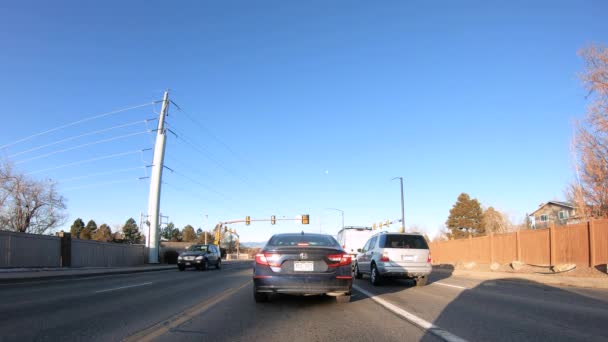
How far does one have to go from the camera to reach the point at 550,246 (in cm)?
1919

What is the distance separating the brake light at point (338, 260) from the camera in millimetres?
7830

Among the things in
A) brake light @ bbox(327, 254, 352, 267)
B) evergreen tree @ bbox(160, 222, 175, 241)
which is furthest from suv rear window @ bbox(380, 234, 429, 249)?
evergreen tree @ bbox(160, 222, 175, 241)

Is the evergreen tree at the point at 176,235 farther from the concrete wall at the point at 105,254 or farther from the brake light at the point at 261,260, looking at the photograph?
the brake light at the point at 261,260

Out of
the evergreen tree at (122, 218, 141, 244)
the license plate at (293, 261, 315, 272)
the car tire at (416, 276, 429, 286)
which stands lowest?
the evergreen tree at (122, 218, 141, 244)

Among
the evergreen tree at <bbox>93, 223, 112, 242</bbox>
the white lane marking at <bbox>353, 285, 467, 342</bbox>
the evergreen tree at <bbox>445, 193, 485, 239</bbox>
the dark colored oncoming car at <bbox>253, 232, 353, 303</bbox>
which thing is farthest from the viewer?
the evergreen tree at <bbox>93, 223, 112, 242</bbox>

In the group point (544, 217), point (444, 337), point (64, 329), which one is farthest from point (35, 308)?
point (544, 217)

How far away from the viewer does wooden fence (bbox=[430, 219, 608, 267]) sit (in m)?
16.3

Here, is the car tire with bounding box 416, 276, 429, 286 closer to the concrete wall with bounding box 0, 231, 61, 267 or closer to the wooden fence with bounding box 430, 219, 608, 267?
the wooden fence with bounding box 430, 219, 608, 267

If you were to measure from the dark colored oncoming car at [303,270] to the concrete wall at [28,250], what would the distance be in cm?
1641

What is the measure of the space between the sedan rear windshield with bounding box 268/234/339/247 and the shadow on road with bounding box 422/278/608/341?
8.34 feet

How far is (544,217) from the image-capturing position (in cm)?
5919

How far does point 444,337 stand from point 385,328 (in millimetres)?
906

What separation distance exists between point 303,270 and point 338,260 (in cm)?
69

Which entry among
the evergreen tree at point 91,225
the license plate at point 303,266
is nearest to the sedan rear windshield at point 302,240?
the license plate at point 303,266
